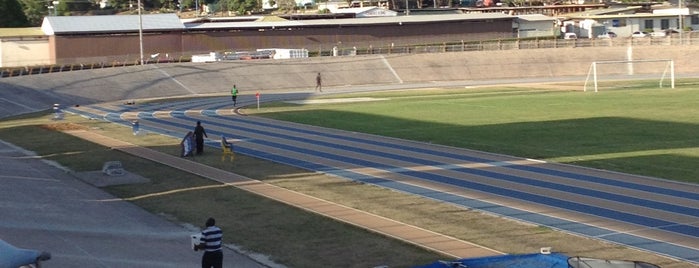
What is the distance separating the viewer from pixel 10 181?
31.5 m

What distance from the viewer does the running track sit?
882 inches

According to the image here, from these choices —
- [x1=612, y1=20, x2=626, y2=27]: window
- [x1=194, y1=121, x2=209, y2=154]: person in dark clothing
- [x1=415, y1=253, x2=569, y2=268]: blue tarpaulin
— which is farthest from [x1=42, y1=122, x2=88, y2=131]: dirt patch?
[x1=612, y1=20, x2=626, y2=27]: window

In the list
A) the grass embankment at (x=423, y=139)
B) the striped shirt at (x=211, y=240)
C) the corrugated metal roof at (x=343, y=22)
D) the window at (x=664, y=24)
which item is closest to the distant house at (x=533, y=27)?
the corrugated metal roof at (x=343, y=22)

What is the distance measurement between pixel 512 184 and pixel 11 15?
4260 inches

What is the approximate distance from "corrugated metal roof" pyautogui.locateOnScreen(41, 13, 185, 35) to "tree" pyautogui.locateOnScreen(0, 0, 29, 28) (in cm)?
2447

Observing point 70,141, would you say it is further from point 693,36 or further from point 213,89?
point 693,36

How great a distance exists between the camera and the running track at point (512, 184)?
73.5 feet

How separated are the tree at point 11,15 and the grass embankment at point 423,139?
67912mm

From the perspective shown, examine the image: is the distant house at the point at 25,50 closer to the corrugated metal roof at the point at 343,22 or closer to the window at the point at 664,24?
the corrugated metal roof at the point at 343,22

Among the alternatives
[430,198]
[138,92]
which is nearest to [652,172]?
[430,198]

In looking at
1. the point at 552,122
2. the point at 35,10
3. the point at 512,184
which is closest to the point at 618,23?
the point at 552,122

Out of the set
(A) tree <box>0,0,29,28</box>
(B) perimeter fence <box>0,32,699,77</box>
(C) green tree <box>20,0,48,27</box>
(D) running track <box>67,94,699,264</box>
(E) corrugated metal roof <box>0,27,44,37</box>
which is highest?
(C) green tree <box>20,0,48,27</box>

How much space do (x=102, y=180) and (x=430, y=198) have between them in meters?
10.6

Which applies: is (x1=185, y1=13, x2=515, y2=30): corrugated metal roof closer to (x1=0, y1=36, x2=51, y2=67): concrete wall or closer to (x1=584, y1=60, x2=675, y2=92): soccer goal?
(x1=0, y1=36, x2=51, y2=67): concrete wall
